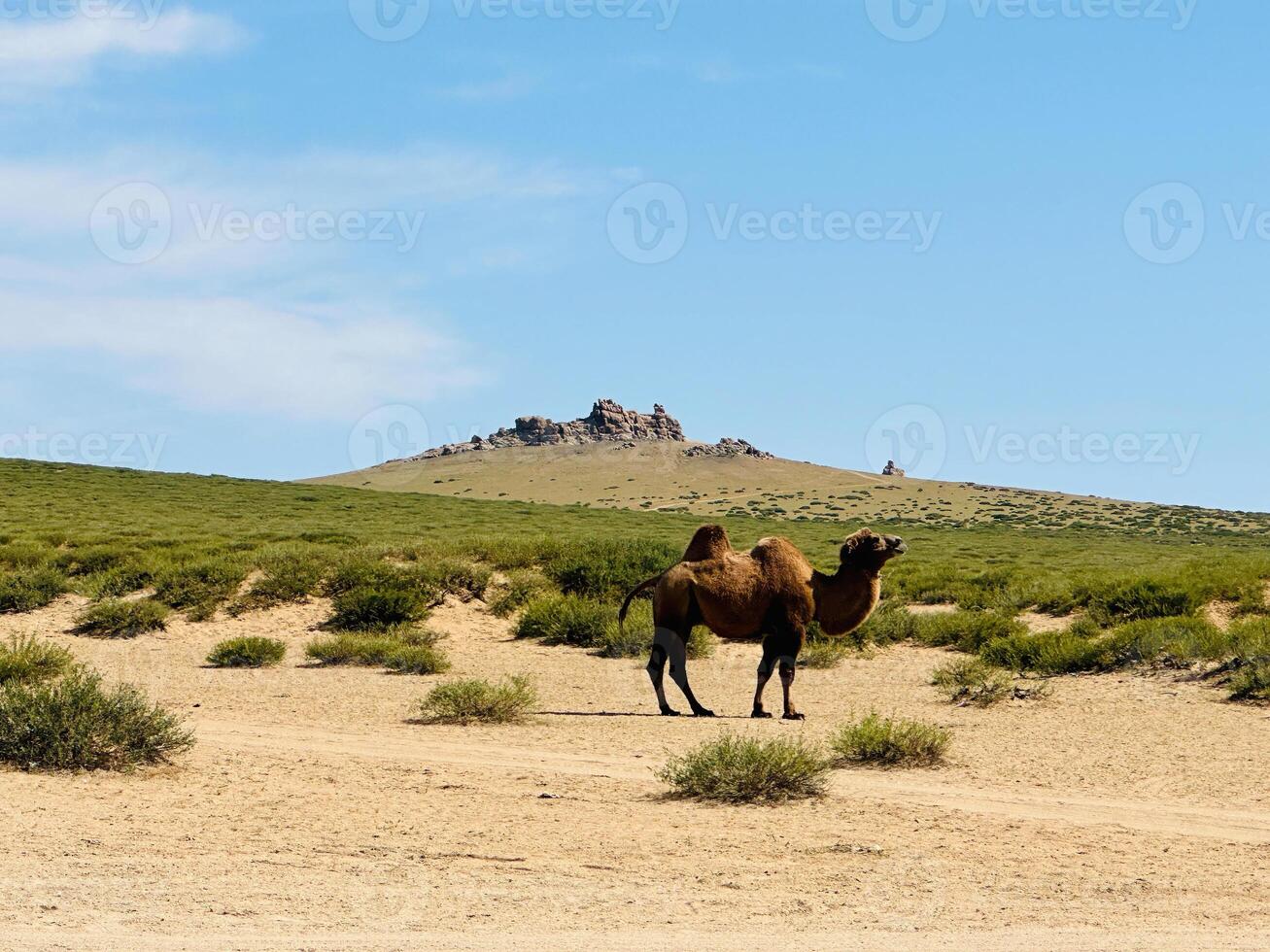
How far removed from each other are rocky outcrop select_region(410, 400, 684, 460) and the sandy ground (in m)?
166

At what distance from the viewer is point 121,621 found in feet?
72.7

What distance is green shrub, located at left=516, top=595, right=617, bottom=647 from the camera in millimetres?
21219

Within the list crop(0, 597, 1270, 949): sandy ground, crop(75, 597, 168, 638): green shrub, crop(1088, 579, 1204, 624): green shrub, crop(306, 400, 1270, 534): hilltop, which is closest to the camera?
crop(0, 597, 1270, 949): sandy ground

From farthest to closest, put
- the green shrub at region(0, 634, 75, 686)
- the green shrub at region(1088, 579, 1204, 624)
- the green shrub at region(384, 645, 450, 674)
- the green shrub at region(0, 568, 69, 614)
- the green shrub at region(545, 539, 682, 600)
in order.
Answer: the green shrub at region(545, 539, 682, 600) < the green shrub at region(0, 568, 69, 614) < the green shrub at region(1088, 579, 1204, 624) < the green shrub at region(384, 645, 450, 674) < the green shrub at region(0, 634, 75, 686)

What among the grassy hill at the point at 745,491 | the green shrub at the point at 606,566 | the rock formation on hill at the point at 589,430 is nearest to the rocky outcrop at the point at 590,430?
the rock formation on hill at the point at 589,430

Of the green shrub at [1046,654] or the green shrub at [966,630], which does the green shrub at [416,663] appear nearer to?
the green shrub at [1046,654]

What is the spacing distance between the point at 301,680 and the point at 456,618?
5847 mm

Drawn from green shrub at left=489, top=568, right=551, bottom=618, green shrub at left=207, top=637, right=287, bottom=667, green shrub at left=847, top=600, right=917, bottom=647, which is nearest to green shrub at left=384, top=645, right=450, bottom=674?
green shrub at left=207, top=637, right=287, bottom=667

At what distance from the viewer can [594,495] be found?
381 feet

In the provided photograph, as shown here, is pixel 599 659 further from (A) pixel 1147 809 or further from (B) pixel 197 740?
(A) pixel 1147 809

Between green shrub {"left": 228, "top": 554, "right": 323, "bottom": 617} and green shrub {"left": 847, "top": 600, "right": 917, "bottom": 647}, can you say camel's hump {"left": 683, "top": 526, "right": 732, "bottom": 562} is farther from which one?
green shrub {"left": 228, "top": 554, "right": 323, "bottom": 617}

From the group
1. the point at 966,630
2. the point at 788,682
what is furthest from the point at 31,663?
the point at 966,630

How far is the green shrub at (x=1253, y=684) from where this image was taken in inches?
593

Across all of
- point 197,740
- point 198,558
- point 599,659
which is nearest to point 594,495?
point 198,558
